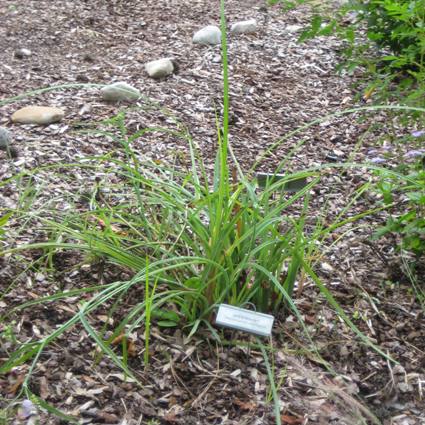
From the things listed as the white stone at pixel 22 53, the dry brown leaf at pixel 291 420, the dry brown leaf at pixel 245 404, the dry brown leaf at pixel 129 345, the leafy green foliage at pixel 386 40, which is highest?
the leafy green foliage at pixel 386 40

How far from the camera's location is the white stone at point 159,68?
3.85 m

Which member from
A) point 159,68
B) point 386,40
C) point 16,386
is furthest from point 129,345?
point 386,40

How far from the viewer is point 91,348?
2012 millimetres

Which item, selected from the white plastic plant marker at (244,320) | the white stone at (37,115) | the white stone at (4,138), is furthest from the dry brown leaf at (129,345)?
the white stone at (37,115)

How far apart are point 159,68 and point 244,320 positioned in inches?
89.3

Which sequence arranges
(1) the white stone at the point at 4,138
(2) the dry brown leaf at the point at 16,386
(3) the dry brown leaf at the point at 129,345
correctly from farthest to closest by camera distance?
(1) the white stone at the point at 4,138
(3) the dry brown leaf at the point at 129,345
(2) the dry brown leaf at the point at 16,386

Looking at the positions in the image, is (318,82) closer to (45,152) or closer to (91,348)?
(45,152)

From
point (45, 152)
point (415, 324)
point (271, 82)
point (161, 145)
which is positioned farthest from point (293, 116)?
point (415, 324)

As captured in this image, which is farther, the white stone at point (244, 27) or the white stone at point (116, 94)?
the white stone at point (244, 27)

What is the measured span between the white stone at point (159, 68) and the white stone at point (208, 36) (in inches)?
19.1

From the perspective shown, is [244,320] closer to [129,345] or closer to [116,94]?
[129,345]

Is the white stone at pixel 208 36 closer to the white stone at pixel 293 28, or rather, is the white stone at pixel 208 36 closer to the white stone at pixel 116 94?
the white stone at pixel 293 28

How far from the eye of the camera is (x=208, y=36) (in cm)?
431

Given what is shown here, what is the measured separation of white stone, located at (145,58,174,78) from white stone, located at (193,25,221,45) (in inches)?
19.1
